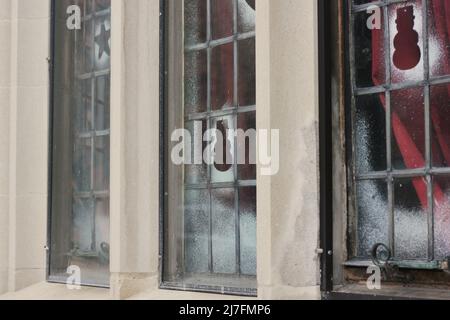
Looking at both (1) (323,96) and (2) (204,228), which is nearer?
(1) (323,96)

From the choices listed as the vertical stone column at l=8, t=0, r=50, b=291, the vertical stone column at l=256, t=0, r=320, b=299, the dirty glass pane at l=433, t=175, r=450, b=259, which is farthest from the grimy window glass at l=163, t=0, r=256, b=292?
the vertical stone column at l=8, t=0, r=50, b=291

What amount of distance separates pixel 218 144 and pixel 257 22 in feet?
1.93

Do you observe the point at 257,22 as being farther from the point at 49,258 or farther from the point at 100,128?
the point at 49,258

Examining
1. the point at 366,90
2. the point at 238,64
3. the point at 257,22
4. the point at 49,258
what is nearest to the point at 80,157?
the point at 49,258

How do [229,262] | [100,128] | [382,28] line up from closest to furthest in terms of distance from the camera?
[382,28], [229,262], [100,128]

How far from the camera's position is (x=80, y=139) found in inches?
Answer: 168

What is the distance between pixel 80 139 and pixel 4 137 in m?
0.40

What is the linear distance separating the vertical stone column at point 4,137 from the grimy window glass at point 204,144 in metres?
1.04

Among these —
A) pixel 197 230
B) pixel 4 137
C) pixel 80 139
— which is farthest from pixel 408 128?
pixel 4 137

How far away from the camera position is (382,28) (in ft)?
10.2

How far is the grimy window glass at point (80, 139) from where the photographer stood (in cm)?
415

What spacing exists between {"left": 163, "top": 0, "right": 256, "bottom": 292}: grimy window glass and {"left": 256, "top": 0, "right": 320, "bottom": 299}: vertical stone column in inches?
11.3

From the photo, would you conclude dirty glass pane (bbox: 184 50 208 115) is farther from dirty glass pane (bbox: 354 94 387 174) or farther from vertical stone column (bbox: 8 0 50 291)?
vertical stone column (bbox: 8 0 50 291)
